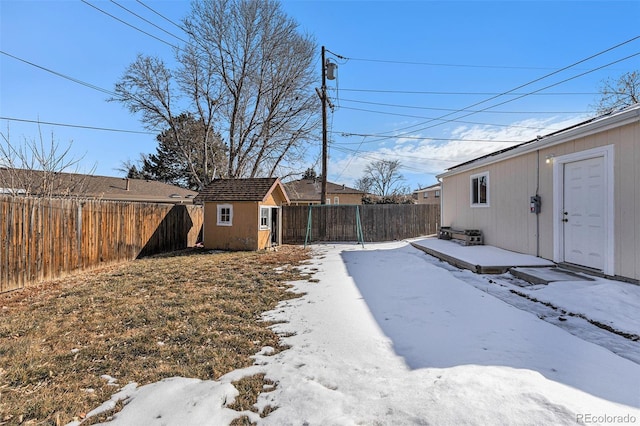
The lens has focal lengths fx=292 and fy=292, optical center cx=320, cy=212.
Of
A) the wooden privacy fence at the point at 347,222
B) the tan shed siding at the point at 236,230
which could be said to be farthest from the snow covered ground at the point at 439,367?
the wooden privacy fence at the point at 347,222

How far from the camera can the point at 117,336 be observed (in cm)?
331

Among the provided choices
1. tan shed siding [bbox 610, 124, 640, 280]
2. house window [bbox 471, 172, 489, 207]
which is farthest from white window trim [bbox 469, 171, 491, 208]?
tan shed siding [bbox 610, 124, 640, 280]

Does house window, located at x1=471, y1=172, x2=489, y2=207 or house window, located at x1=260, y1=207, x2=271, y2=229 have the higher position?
house window, located at x1=471, y1=172, x2=489, y2=207

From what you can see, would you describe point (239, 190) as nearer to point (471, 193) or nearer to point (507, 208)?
point (471, 193)

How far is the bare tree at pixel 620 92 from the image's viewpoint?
49.3 feet

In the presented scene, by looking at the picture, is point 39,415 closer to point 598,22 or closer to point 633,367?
point 633,367

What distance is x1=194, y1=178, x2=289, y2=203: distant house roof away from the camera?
11.3m

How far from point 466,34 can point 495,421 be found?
38.9 feet

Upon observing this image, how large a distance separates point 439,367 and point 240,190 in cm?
1040

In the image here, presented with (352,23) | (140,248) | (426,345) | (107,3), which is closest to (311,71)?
(352,23)

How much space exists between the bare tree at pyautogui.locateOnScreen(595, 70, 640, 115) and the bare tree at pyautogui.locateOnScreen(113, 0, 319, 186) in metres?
15.7

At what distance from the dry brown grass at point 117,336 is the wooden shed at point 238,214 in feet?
16.5

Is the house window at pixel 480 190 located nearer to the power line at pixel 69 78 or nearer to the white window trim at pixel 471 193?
the white window trim at pixel 471 193

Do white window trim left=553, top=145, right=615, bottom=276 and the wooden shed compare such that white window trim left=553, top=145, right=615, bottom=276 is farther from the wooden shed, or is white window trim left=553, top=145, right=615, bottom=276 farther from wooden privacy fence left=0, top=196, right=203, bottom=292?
wooden privacy fence left=0, top=196, right=203, bottom=292
